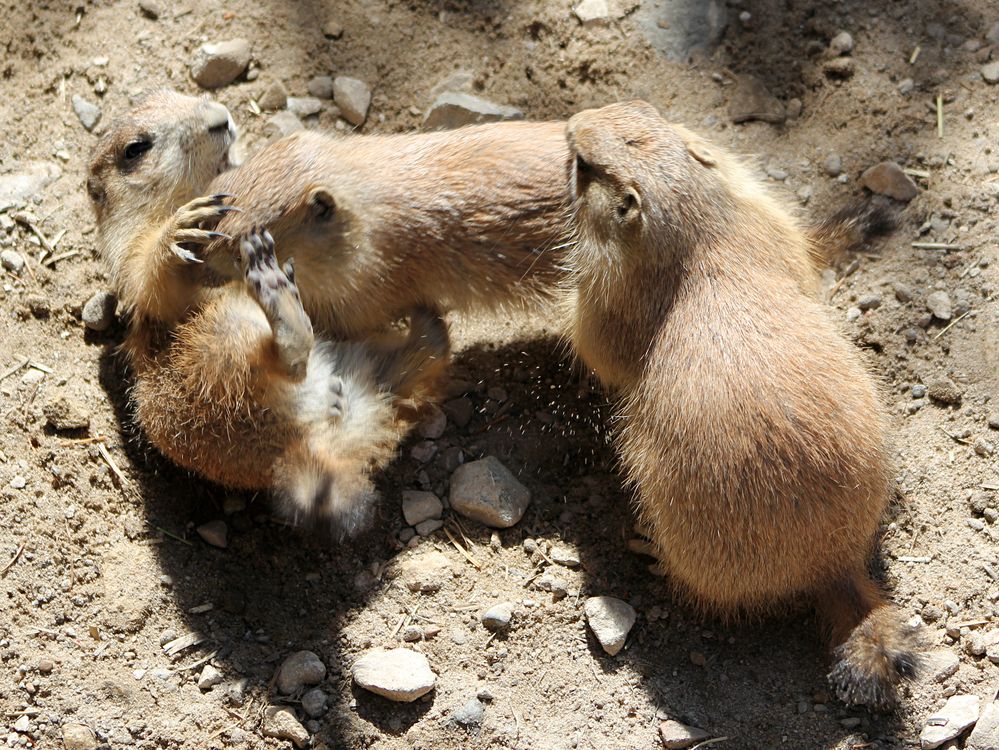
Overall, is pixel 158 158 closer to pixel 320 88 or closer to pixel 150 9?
pixel 320 88

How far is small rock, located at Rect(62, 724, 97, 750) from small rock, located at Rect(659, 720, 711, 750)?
1.97 m

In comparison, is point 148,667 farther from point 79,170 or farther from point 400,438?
point 79,170

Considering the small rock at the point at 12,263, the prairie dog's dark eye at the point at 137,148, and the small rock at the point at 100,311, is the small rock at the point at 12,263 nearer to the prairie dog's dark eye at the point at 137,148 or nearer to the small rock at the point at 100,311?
the small rock at the point at 100,311

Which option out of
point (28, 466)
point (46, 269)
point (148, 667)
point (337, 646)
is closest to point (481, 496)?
point (337, 646)

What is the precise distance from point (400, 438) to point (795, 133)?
243 cm

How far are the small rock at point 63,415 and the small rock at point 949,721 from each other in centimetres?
340

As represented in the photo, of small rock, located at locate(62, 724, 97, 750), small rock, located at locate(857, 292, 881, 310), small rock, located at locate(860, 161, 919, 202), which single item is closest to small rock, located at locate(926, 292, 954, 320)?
small rock, located at locate(857, 292, 881, 310)

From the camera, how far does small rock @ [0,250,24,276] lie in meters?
4.52

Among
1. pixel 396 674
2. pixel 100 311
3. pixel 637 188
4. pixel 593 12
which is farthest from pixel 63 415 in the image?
pixel 593 12

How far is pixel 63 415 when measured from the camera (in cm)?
414

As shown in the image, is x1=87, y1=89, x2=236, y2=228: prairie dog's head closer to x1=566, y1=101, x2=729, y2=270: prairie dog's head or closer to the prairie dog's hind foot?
the prairie dog's hind foot

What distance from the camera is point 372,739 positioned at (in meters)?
3.63

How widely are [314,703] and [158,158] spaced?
252cm

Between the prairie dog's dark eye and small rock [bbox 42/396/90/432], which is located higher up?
the prairie dog's dark eye
